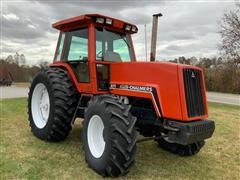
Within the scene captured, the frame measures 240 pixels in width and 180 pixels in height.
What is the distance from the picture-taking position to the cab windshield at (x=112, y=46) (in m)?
5.67

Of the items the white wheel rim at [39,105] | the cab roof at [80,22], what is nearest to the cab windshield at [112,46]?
the cab roof at [80,22]

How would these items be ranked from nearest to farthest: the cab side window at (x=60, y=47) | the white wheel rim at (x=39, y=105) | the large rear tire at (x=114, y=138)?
the large rear tire at (x=114, y=138)
the cab side window at (x=60, y=47)
the white wheel rim at (x=39, y=105)

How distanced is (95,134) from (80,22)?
2156 mm

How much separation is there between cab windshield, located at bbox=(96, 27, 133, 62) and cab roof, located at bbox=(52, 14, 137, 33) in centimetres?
21

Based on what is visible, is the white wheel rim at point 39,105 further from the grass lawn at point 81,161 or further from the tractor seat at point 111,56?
the tractor seat at point 111,56

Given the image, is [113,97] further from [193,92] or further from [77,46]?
[77,46]

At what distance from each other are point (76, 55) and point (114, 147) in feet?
7.99

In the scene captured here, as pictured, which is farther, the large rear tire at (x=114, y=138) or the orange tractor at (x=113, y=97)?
the orange tractor at (x=113, y=97)

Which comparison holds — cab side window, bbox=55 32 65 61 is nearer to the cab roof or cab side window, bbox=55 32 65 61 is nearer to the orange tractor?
the orange tractor

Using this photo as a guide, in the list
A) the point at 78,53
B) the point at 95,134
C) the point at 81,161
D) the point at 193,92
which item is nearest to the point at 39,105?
the point at 78,53

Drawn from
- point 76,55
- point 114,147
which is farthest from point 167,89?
point 76,55

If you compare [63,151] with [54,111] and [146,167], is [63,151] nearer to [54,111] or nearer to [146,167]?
[54,111]

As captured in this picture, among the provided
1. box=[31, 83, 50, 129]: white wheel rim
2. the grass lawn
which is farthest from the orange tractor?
the grass lawn

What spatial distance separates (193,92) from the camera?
15.5 feet
